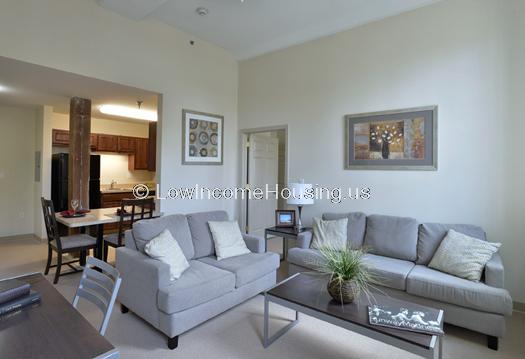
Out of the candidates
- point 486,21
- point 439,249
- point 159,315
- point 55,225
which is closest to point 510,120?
point 486,21

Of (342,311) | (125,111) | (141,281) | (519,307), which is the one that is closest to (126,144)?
(125,111)

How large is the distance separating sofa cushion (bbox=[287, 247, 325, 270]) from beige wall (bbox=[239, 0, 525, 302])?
99cm

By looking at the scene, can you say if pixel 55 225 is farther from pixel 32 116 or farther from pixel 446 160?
pixel 446 160

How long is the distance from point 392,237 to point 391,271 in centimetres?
59

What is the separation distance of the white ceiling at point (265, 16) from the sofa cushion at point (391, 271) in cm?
301

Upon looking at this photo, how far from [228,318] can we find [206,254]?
0.78 meters

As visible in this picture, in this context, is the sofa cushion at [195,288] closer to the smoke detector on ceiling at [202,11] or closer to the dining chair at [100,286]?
the dining chair at [100,286]

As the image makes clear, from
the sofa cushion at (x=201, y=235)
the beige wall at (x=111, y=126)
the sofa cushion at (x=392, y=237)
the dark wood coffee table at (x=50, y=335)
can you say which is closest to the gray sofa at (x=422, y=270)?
the sofa cushion at (x=392, y=237)

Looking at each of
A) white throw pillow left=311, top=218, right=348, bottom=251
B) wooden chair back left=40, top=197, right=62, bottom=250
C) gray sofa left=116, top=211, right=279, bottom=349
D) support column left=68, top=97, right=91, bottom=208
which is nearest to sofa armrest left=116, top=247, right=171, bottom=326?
gray sofa left=116, top=211, right=279, bottom=349

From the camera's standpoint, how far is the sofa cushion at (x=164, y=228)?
9.42ft

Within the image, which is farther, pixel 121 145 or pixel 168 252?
pixel 121 145

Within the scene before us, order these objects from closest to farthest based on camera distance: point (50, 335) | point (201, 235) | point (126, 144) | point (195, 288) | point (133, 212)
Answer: point (50, 335) → point (195, 288) → point (201, 235) → point (133, 212) → point (126, 144)

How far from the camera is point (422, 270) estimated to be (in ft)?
9.48

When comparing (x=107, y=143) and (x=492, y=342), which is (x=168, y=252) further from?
(x=107, y=143)
